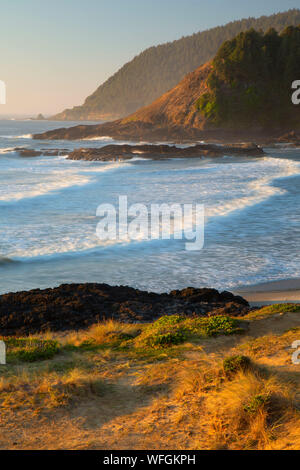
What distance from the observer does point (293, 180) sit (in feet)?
121

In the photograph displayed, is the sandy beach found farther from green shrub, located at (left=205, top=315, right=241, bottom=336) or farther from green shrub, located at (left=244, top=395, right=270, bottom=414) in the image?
green shrub, located at (left=244, top=395, right=270, bottom=414)

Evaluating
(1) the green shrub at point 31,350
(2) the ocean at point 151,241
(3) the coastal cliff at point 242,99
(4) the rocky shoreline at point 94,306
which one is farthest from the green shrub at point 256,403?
(3) the coastal cliff at point 242,99

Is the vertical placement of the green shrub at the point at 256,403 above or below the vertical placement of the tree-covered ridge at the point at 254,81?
below

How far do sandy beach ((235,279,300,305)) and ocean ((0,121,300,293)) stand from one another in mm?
454

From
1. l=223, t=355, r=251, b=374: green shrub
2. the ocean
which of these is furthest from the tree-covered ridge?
l=223, t=355, r=251, b=374: green shrub

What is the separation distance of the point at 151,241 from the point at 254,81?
83871 millimetres

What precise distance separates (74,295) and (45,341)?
293 cm

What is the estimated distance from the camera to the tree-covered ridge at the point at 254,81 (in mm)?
92188

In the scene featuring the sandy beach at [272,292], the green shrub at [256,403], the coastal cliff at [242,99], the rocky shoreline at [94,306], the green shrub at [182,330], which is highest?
the coastal cliff at [242,99]

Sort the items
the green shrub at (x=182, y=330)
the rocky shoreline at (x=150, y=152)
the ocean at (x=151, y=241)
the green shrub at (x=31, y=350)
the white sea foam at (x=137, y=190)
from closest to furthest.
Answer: the green shrub at (x=31, y=350)
the green shrub at (x=182, y=330)
the ocean at (x=151, y=241)
the white sea foam at (x=137, y=190)
the rocky shoreline at (x=150, y=152)

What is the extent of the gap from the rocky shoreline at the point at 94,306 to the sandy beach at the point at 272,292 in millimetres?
789

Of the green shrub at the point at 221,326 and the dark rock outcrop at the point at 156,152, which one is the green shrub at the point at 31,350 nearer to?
the green shrub at the point at 221,326
